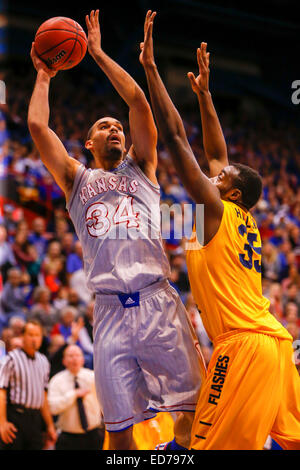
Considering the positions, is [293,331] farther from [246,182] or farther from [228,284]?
[228,284]

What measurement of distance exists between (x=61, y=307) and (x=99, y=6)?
984cm

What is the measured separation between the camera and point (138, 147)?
11.4 feet

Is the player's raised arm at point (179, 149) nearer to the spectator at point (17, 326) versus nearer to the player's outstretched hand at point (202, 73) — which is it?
the player's outstretched hand at point (202, 73)

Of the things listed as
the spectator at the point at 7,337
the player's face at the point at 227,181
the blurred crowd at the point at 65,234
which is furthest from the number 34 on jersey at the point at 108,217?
the spectator at the point at 7,337

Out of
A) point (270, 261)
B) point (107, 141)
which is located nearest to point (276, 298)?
point (270, 261)

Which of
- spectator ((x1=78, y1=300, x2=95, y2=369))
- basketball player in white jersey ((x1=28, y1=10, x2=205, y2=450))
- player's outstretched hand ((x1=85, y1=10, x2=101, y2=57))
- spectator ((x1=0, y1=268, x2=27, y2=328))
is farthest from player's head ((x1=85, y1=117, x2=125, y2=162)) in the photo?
spectator ((x1=0, y1=268, x2=27, y2=328))

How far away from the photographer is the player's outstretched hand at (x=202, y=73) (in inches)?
140

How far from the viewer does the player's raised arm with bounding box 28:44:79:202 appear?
340 centimetres

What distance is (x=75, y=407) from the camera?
6.04 meters

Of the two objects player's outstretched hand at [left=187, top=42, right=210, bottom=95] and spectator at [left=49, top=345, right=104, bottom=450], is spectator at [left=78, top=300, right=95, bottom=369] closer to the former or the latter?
spectator at [left=49, top=345, right=104, bottom=450]

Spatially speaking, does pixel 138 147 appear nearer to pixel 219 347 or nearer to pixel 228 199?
pixel 228 199

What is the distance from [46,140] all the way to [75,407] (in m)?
3.50

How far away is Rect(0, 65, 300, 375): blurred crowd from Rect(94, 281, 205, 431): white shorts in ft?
8.65

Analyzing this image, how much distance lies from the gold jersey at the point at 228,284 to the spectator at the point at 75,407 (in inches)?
127
